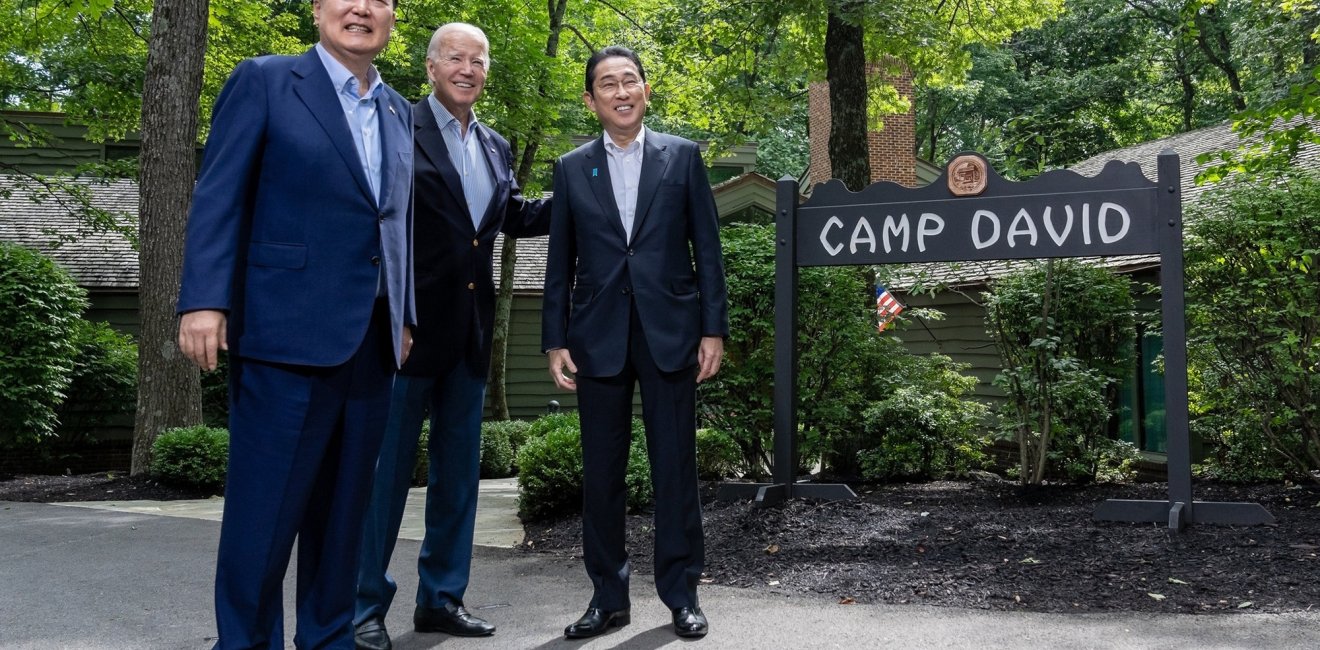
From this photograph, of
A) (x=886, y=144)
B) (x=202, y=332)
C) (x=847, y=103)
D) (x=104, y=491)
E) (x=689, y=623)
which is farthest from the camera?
(x=886, y=144)

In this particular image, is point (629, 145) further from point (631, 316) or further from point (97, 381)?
point (97, 381)

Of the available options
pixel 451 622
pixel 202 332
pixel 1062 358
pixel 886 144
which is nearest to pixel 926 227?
pixel 1062 358

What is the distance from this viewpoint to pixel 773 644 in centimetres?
372

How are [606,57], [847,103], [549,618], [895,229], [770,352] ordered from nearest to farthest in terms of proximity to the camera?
[606,57] < [549,618] < [895,229] < [770,352] < [847,103]

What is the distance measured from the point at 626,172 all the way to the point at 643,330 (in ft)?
2.09

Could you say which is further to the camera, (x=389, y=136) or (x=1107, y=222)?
(x=1107, y=222)

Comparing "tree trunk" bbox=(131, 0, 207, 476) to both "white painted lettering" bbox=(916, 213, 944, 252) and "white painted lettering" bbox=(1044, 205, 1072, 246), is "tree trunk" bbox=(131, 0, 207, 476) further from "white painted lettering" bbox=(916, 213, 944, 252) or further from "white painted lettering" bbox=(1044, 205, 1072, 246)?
"white painted lettering" bbox=(1044, 205, 1072, 246)

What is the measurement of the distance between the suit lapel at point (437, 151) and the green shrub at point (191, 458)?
690 cm

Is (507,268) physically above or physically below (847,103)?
below

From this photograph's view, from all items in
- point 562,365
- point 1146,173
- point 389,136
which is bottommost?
point 562,365

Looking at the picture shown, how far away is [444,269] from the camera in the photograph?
3.90 m

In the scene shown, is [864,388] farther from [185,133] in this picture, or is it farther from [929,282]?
[185,133]

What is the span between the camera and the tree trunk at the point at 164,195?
34.4 feet

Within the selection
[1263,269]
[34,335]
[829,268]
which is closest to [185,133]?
[34,335]
